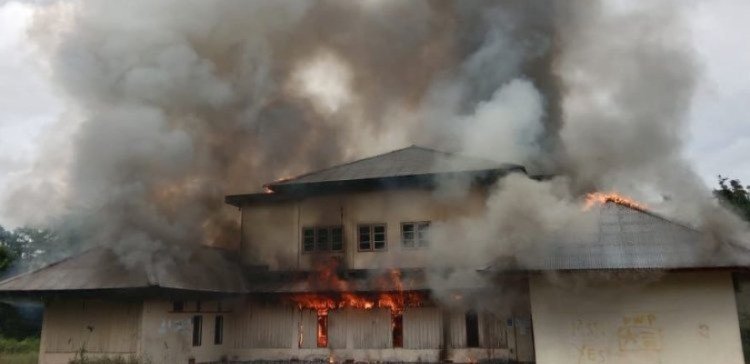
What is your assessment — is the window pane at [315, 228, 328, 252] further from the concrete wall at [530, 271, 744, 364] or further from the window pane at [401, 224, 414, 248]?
the concrete wall at [530, 271, 744, 364]

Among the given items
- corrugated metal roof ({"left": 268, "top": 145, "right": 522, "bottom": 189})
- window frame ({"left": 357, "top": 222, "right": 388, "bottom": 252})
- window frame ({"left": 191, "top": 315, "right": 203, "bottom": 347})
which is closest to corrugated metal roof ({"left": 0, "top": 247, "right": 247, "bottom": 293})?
window frame ({"left": 191, "top": 315, "right": 203, "bottom": 347})

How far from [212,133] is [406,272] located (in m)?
9.67

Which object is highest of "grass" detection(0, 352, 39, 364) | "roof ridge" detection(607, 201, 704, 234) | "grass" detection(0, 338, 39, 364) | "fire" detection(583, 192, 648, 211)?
"fire" detection(583, 192, 648, 211)

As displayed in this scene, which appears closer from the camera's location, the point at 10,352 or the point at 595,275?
the point at 595,275

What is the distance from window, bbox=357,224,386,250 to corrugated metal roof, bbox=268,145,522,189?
1914 millimetres

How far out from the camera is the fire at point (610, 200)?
18.8m

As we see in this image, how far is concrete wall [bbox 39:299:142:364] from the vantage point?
19047 mm

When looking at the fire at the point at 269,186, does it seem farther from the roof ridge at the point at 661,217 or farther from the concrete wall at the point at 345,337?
the roof ridge at the point at 661,217

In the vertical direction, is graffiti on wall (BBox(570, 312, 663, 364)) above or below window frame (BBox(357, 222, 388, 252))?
below

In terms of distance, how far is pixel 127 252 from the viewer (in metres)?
19.6

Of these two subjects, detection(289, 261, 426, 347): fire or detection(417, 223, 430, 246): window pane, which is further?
detection(417, 223, 430, 246): window pane

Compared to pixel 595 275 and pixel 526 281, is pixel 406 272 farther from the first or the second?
pixel 595 275

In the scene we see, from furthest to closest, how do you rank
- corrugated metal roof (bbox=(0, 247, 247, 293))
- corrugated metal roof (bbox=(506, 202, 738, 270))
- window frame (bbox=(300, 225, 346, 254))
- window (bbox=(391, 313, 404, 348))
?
window frame (bbox=(300, 225, 346, 254))
window (bbox=(391, 313, 404, 348))
corrugated metal roof (bbox=(0, 247, 247, 293))
corrugated metal roof (bbox=(506, 202, 738, 270))

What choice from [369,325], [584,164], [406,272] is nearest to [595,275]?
[584,164]
